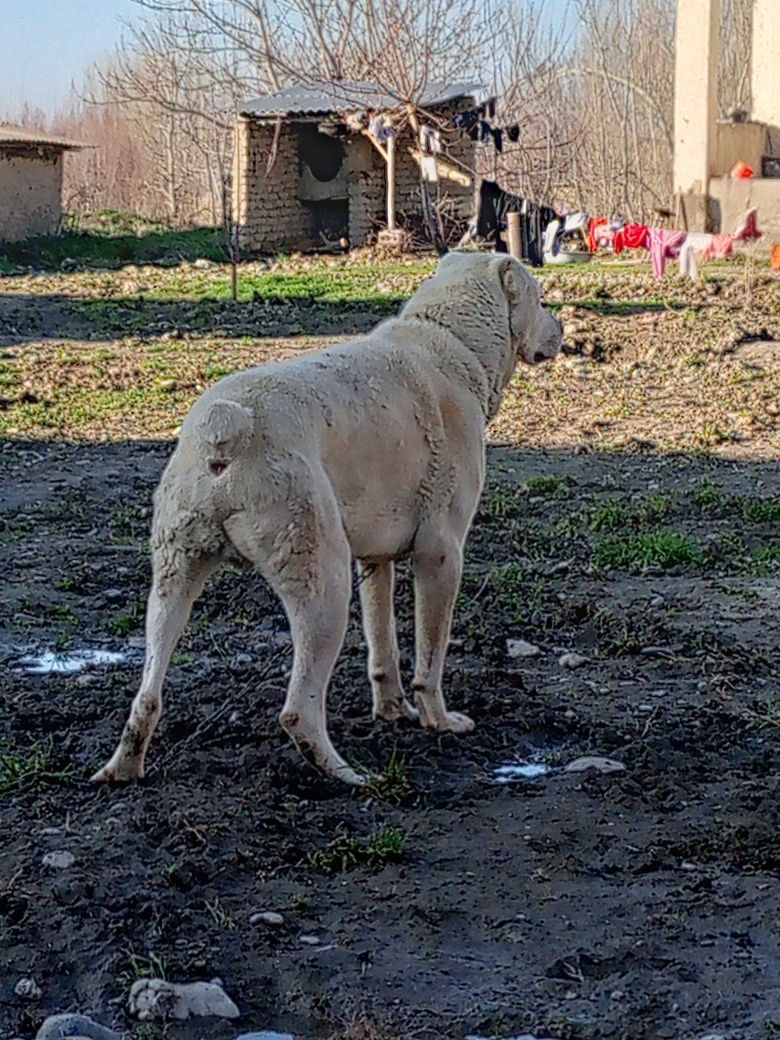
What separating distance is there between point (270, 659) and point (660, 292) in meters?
13.4

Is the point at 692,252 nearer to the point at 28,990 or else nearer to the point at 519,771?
the point at 519,771

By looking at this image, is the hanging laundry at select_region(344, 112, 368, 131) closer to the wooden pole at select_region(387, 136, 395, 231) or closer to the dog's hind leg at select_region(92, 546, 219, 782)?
the wooden pole at select_region(387, 136, 395, 231)

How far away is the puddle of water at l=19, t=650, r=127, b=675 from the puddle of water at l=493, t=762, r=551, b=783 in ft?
6.59

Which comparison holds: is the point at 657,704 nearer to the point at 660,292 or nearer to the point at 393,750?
the point at 393,750

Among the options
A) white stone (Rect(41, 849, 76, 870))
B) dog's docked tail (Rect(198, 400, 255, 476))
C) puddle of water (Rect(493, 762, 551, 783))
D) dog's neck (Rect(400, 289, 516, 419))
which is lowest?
puddle of water (Rect(493, 762, 551, 783))

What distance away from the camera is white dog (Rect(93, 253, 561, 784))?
457 cm

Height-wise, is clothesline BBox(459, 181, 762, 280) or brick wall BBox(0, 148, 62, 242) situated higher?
brick wall BBox(0, 148, 62, 242)

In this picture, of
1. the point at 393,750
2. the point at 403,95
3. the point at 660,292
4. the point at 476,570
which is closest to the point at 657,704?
the point at 393,750

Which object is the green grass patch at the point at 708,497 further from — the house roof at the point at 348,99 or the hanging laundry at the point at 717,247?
the house roof at the point at 348,99

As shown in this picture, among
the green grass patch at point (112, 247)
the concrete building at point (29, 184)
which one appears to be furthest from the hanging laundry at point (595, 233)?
the concrete building at point (29, 184)

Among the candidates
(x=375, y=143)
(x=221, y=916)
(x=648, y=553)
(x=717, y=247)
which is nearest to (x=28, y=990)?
(x=221, y=916)

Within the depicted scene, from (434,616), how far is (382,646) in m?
0.31

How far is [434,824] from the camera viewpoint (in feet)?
15.4

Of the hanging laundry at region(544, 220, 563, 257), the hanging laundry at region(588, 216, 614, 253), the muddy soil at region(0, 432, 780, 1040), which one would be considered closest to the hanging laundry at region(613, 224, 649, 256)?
the hanging laundry at region(588, 216, 614, 253)
